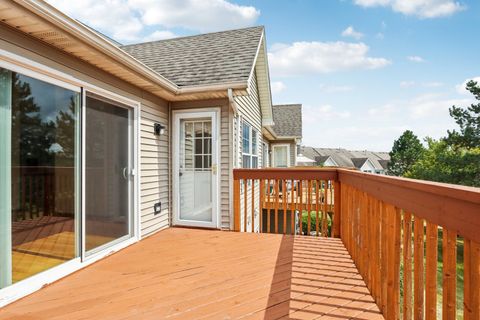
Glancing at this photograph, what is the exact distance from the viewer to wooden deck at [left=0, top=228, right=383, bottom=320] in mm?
2053

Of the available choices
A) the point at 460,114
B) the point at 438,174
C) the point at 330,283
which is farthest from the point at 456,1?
the point at 330,283

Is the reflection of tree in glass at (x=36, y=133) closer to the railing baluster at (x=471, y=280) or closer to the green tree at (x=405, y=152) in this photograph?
the railing baluster at (x=471, y=280)

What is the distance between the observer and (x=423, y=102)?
2603cm

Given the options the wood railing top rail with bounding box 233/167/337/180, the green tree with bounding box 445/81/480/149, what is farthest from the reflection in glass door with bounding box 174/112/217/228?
the green tree with bounding box 445/81/480/149

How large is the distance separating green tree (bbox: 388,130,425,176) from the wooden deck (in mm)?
28441

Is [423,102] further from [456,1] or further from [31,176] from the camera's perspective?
[31,176]

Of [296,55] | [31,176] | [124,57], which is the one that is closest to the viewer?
[31,176]

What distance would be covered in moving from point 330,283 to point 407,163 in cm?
2975

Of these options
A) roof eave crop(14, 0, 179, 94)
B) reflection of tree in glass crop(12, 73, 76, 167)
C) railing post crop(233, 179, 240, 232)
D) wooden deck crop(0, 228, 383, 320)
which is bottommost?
wooden deck crop(0, 228, 383, 320)

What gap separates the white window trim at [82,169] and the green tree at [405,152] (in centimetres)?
2966

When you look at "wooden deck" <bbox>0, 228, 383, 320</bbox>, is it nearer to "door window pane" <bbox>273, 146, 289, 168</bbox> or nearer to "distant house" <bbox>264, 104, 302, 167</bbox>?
"distant house" <bbox>264, 104, 302, 167</bbox>

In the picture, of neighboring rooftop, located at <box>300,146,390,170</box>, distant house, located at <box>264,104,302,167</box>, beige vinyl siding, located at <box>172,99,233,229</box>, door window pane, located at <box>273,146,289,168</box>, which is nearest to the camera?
beige vinyl siding, located at <box>172,99,233,229</box>

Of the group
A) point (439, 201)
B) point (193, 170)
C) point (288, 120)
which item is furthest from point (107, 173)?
point (288, 120)

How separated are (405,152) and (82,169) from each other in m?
31.0
